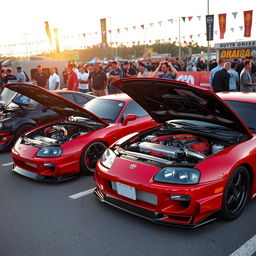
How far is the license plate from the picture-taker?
11.1ft

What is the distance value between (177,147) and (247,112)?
44.5 inches

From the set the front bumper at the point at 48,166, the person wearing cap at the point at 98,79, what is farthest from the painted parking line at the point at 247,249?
the person wearing cap at the point at 98,79

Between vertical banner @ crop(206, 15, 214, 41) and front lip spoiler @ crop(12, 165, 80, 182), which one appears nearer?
front lip spoiler @ crop(12, 165, 80, 182)

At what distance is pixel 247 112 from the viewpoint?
414cm

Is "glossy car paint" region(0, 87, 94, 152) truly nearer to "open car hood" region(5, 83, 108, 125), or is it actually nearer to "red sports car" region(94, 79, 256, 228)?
"open car hood" region(5, 83, 108, 125)

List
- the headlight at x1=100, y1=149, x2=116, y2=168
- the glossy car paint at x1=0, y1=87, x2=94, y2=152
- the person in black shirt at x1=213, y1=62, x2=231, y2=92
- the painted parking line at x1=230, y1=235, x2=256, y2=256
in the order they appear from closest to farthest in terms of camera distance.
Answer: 1. the painted parking line at x1=230, y1=235, x2=256, y2=256
2. the headlight at x1=100, y1=149, x2=116, y2=168
3. the glossy car paint at x1=0, y1=87, x2=94, y2=152
4. the person in black shirt at x1=213, y1=62, x2=231, y2=92

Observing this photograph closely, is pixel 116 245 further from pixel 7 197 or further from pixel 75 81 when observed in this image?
pixel 75 81

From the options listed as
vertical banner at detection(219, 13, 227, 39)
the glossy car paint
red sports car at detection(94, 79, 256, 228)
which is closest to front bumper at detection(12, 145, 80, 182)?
red sports car at detection(94, 79, 256, 228)

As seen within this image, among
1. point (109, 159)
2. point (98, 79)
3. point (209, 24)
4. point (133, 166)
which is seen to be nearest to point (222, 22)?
point (209, 24)

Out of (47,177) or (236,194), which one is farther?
(47,177)

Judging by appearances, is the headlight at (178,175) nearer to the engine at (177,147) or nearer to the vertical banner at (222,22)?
the engine at (177,147)

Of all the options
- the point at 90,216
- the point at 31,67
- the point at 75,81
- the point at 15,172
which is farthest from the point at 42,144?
the point at 31,67

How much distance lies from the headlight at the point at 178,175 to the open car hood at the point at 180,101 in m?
0.81

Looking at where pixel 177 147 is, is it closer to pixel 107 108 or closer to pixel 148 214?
pixel 148 214
